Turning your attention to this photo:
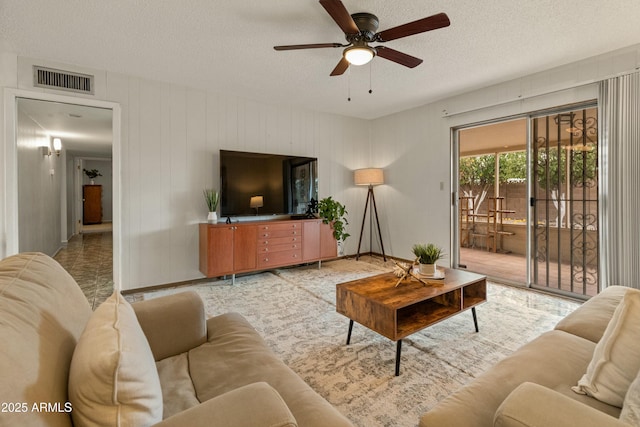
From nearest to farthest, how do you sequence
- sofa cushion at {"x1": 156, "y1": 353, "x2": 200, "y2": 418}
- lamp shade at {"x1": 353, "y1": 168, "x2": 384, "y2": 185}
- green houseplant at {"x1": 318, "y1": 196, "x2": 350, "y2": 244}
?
sofa cushion at {"x1": 156, "y1": 353, "x2": 200, "y2": 418}, green houseplant at {"x1": 318, "y1": 196, "x2": 350, "y2": 244}, lamp shade at {"x1": 353, "y1": 168, "x2": 384, "y2": 185}

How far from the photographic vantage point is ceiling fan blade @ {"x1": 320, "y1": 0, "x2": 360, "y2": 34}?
1881 millimetres

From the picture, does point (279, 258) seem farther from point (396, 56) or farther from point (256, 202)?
point (396, 56)

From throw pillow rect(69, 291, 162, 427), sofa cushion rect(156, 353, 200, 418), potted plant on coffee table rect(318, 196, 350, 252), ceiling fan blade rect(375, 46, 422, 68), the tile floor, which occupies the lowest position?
the tile floor

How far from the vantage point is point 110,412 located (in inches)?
27.1

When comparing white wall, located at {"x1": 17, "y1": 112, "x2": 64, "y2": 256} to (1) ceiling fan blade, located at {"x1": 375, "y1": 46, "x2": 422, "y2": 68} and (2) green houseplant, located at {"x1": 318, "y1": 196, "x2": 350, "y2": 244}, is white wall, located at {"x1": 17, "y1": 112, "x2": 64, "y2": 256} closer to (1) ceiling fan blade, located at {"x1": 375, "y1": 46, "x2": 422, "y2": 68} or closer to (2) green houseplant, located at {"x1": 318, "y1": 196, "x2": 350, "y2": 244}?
(2) green houseplant, located at {"x1": 318, "y1": 196, "x2": 350, "y2": 244}

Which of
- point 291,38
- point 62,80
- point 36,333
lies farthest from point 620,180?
point 62,80

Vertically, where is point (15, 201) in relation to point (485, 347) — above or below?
above

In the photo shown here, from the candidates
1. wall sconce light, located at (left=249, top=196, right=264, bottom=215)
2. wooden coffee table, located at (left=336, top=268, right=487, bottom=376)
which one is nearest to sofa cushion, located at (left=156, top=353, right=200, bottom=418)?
wooden coffee table, located at (left=336, top=268, right=487, bottom=376)

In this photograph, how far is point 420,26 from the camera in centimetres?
209

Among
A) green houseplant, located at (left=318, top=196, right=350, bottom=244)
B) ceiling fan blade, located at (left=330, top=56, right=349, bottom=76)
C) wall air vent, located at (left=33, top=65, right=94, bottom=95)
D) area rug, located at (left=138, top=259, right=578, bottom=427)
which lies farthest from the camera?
green houseplant, located at (left=318, top=196, right=350, bottom=244)

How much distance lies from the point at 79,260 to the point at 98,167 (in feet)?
22.2

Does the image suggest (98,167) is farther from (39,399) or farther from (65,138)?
(39,399)

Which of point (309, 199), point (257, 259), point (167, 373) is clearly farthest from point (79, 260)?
point (167, 373)

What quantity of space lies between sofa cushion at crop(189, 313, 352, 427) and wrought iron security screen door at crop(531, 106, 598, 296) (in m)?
3.70
